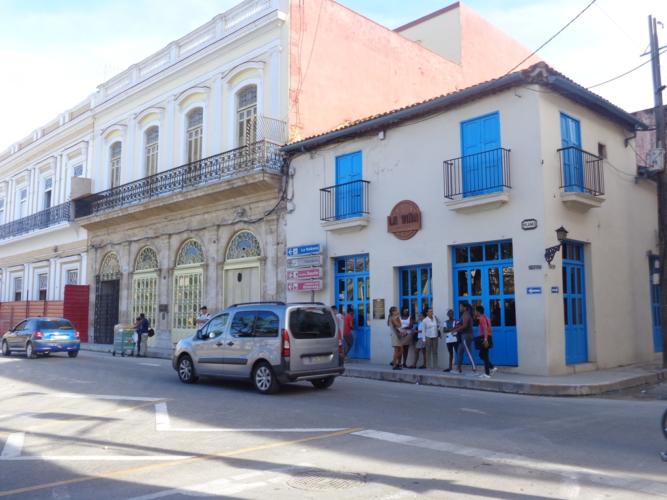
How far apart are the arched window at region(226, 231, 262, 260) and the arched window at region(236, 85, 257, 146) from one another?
3.17 m

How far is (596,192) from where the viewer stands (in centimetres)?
1496

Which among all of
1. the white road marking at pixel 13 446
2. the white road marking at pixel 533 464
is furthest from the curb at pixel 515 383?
the white road marking at pixel 13 446

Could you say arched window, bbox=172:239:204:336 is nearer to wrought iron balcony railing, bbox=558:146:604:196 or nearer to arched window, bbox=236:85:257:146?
arched window, bbox=236:85:257:146

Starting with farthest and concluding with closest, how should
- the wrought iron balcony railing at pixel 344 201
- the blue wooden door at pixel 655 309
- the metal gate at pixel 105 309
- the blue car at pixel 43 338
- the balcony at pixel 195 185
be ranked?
the metal gate at pixel 105 309 → the blue car at pixel 43 338 → the balcony at pixel 195 185 → the blue wooden door at pixel 655 309 → the wrought iron balcony railing at pixel 344 201

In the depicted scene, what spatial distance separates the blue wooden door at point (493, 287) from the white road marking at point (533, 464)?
7258mm

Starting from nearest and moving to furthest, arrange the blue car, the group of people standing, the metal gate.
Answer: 1. the group of people standing
2. the blue car
3. the metal gate

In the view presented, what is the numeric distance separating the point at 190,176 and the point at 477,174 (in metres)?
11.6

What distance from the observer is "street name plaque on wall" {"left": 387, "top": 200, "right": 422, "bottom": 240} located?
15977 millimetres

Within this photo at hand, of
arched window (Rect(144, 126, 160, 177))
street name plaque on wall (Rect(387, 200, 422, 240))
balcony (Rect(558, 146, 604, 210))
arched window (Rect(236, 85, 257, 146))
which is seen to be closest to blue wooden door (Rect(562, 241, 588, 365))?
balcony (Rect(558, 146, 604, 210))

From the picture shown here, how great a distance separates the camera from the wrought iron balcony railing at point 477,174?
46.6 feet

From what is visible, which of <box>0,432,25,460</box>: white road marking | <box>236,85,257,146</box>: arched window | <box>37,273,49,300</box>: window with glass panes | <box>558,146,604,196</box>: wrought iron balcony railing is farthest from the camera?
<box>37,273,49,300</box>: window with glass panes

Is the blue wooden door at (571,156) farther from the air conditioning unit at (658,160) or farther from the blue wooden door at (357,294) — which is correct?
the blue wooden door at (357,294)

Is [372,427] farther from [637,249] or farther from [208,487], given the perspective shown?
[637,249]

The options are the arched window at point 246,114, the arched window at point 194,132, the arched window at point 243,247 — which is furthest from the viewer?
the arched window at point 194,132
